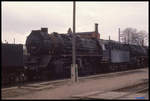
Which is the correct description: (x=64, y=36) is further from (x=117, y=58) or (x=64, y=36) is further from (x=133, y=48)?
(x=133, y=48)

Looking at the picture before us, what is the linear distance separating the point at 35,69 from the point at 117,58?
1342 centimetres

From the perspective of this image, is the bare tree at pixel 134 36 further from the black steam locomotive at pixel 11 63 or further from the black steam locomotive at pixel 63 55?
the black steam locomotive at pixel 11 63

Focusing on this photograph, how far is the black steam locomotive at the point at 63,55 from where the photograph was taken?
69.0 ft

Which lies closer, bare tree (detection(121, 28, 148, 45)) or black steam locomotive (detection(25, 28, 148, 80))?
black steam locomotive (detection(25, 28, 148, 80))

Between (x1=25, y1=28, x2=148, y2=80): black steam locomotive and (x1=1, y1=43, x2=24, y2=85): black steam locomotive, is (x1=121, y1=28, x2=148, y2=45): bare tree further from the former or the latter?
(x1=1, y1=43, x2=24, y2=85): black steam locomotive

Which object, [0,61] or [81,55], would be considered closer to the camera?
[0,61]

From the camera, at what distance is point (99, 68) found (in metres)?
28.7

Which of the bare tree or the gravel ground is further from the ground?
the bare tree

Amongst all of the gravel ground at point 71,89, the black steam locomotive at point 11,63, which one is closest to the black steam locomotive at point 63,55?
the black steam locomotive at point 11,63

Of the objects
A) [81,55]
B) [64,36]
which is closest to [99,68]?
[81,55]

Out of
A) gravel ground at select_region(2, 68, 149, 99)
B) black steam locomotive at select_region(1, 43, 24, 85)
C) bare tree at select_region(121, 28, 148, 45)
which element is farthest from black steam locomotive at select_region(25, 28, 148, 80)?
bare tree at select_region(121, 28, 148, 45)

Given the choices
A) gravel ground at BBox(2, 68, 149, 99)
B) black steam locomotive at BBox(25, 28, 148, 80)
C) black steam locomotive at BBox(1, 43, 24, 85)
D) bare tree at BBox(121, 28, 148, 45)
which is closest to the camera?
gravel ground at BBox(2, 68, 149, 99)

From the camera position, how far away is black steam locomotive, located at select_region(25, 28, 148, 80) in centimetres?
2103

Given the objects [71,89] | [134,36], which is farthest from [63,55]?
[134,36]
